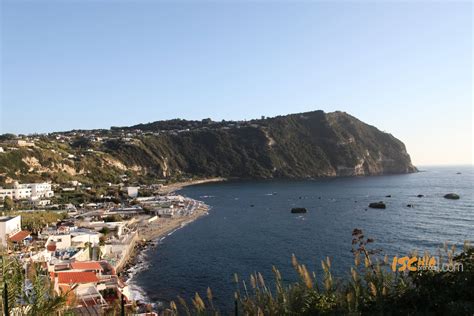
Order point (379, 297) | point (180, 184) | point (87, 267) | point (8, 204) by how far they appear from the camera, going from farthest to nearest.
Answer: point (180, 184), point (8, 204), point (87, 267), point (379, 297)

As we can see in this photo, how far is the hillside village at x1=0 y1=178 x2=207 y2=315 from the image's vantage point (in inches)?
719

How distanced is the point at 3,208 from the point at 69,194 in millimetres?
14621

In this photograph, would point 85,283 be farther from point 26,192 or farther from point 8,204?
point 26,192

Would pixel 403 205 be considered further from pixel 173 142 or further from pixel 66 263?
pixel 173 142

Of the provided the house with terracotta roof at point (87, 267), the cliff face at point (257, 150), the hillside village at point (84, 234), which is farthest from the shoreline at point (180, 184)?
the house with terracotta roof at point (87, 267)

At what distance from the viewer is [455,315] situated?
200 inches

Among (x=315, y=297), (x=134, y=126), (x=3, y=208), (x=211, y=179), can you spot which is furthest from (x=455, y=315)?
(x=134, y=126)

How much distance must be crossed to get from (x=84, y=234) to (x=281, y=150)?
376ft

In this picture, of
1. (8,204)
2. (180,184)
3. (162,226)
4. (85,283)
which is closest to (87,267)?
(85,283)

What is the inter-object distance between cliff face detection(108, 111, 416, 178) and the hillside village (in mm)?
54960

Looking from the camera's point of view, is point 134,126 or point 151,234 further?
point 134,126

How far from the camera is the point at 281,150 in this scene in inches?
A: 5620

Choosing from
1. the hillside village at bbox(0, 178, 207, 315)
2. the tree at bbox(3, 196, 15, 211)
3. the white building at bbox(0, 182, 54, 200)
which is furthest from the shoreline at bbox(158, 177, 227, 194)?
the tree at bbox(3, 196, 15, 211)

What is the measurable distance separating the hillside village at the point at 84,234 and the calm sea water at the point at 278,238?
8.33 feet
